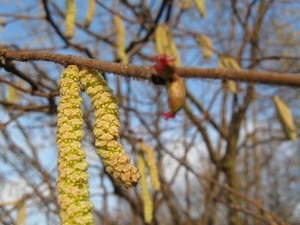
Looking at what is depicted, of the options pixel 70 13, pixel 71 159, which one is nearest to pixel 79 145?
pixel 71 159

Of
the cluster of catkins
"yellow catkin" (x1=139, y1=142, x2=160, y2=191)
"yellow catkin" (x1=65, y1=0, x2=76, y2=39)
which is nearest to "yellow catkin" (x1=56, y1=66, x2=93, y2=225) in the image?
the cluster of catkins

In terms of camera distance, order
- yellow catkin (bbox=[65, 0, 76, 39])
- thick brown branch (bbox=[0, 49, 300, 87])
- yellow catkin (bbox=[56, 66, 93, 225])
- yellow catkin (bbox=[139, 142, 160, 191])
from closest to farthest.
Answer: thick brown branch (bbox=[0, 49, 300, 87]), yellow catkin (bbox=[56, 66, 93, 225]), yellow catkin (bbox=[65, 0, 76, 39]), yellow catkin (bbox=[139, 142, 160, 191])

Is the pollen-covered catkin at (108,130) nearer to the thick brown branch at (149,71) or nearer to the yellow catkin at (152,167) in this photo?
the thick brown branch at (149,71)

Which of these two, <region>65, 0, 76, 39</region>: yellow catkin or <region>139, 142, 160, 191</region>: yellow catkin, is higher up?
<region>65, 0, 76, 39</region>: yellow catkin

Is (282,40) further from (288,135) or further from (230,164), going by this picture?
(288,135)

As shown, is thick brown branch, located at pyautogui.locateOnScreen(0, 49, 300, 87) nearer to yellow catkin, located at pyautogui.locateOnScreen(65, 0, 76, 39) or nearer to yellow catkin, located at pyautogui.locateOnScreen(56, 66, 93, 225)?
yellow catkin, located at pyautogui.locateOnScreen(56, 66, 93, 225)

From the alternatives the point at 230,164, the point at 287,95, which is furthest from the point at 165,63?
the point at 287,95

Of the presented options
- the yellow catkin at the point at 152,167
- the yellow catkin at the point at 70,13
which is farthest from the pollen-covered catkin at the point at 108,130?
the yellow catkin at the point at 152,167

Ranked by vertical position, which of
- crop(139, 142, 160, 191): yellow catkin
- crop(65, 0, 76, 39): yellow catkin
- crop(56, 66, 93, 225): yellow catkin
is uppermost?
crop(65, 0, 76, 39): yellow catkin
